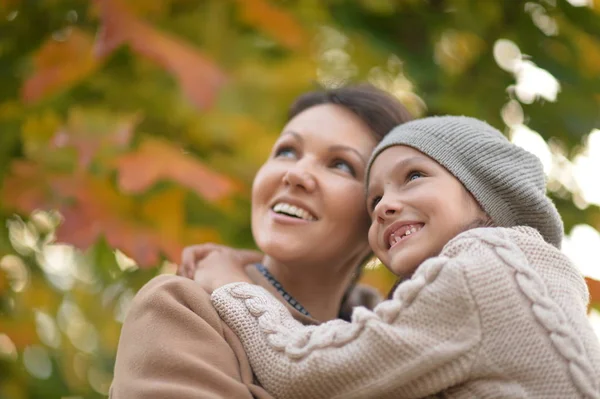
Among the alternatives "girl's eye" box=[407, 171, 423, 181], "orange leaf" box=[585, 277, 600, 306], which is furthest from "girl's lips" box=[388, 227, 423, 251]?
"orange leaf" box=[585, 277, 600, 306]

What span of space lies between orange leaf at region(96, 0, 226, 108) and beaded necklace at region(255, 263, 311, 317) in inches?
Result: 28.2

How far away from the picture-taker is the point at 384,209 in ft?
6.51

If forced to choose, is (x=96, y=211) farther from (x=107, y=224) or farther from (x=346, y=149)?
(x=346, y=149)

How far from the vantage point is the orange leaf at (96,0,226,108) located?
9.16 ft

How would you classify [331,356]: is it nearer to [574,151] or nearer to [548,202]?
[548,202]

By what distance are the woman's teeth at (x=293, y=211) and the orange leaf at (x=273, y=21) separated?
110 centimetres

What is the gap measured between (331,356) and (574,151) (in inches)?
74.9

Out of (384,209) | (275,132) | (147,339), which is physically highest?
(384,209)

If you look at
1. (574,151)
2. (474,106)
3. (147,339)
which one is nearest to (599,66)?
(574,151)

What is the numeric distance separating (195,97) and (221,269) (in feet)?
2.71

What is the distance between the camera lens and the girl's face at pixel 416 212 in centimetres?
190

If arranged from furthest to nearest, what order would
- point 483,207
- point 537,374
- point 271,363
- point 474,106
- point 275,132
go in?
point 275,132 < point 474,106 < point 483,207 < point 271,363 < point 537,374

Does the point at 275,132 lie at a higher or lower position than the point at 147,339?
lower

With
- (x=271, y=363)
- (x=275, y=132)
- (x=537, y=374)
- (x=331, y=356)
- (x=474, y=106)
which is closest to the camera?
(x=537, y=374)
